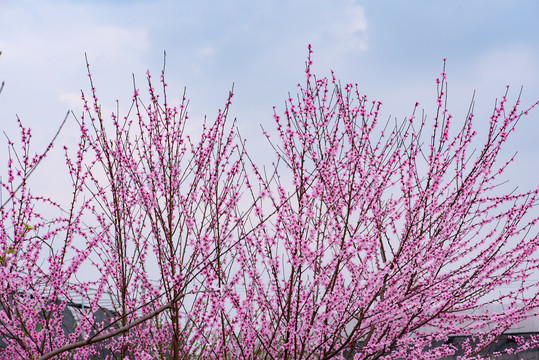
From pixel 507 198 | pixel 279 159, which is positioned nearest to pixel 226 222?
pixel 279 159

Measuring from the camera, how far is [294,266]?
436 cm

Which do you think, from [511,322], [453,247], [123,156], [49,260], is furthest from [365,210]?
[49,260]

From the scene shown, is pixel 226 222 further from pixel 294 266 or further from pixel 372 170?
pixel 372 170

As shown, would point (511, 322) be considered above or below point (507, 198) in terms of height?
below

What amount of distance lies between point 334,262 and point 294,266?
0.38 metres

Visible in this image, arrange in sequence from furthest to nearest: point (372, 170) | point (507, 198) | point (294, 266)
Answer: point (507, 198) → point (372, 170) → point (294, 266)

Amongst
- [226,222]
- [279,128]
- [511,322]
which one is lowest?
[511,322]

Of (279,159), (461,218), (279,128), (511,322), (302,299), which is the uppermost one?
(279,128)

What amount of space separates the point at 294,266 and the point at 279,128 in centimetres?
160

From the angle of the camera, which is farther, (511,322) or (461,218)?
(511,322)

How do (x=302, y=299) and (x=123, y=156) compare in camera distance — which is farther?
(x=123, y=156)

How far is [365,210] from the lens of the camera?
4.94m

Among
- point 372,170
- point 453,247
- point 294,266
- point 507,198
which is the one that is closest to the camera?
point 294,266

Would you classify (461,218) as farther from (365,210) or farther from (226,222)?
(226,222)
